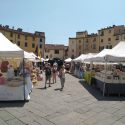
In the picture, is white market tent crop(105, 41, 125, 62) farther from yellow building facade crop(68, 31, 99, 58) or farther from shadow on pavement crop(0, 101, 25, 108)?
yellow building facade crop(68, 31, 99, 58)

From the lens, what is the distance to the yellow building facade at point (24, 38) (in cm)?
5745

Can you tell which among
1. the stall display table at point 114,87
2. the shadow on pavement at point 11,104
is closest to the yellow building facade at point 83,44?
the stall display table at point 114,87

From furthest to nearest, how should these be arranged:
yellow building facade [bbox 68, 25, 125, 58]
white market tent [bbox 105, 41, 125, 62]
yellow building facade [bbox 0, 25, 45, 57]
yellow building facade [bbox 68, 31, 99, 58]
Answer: yellow building facade [bbox 68, 31, 99, 58], yellow building facade [bbox 68, 25, 125, 58], yellow building facade [bbox 0, 25, 45, 57], white market tent [bbox 105, 41, 125, 62]

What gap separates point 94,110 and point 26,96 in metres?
3.21

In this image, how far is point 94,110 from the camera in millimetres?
8555

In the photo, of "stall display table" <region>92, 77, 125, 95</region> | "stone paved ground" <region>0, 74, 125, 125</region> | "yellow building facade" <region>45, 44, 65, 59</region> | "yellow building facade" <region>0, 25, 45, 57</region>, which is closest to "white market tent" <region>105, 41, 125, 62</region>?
"stall display table" <region>92, 77, 125, 95</region>

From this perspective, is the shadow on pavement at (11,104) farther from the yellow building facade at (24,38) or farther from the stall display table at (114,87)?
the yellow building facade at (24,38)

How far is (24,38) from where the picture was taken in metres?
63.2

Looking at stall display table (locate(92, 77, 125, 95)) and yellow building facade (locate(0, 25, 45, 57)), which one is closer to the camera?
stall display table (locate(92, 77, 125, 95))

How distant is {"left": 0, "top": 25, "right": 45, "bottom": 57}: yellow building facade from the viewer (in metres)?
57.5

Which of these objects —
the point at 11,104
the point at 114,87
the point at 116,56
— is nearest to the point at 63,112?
the point at 11,104

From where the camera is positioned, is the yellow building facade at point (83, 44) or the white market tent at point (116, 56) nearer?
the white market tent at point (116, 56)

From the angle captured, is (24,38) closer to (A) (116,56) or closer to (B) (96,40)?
(B) (96,40)

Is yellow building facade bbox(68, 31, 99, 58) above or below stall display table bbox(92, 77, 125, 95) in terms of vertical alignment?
Result: above
